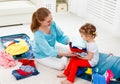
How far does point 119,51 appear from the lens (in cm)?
274

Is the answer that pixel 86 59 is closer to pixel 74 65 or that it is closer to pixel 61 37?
pixel 74 65

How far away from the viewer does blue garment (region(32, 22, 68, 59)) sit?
223cm

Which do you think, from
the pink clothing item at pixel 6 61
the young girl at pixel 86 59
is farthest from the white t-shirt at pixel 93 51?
the pink clothing item at pixel 6 61

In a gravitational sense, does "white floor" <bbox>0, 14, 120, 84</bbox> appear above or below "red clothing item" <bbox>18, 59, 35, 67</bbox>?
below

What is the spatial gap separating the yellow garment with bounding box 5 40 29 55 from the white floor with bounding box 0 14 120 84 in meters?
0.16

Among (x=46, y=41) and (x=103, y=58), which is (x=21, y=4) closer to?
(x=46, y=41)

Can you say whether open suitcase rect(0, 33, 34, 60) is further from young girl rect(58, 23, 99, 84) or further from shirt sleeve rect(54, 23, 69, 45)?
young girl rect(58, 23, 99, 84)

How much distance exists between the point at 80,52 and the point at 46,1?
1.81 metres

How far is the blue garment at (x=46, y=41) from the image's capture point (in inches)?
88.0

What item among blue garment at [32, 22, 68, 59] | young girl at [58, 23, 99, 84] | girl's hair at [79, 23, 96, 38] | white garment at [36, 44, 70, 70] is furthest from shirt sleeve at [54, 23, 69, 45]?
girl's hair at [79, 23, 96, 38]

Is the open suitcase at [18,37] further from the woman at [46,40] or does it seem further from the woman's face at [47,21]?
the woman's face at [47,21]

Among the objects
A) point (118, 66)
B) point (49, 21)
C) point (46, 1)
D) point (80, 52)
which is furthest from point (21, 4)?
point (118, 66)

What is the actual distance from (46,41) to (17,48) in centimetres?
45

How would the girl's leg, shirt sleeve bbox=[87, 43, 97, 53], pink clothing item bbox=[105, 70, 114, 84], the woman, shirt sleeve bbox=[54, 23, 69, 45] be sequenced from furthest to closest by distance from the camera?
shirt sleeve bbox=[54, 23, 69, 45] → the girl's leg → the woman → shirt sleeve bbox=[87, 43, 97, 53] → pink clothing item bbox=[105, 70, 114, 84]
